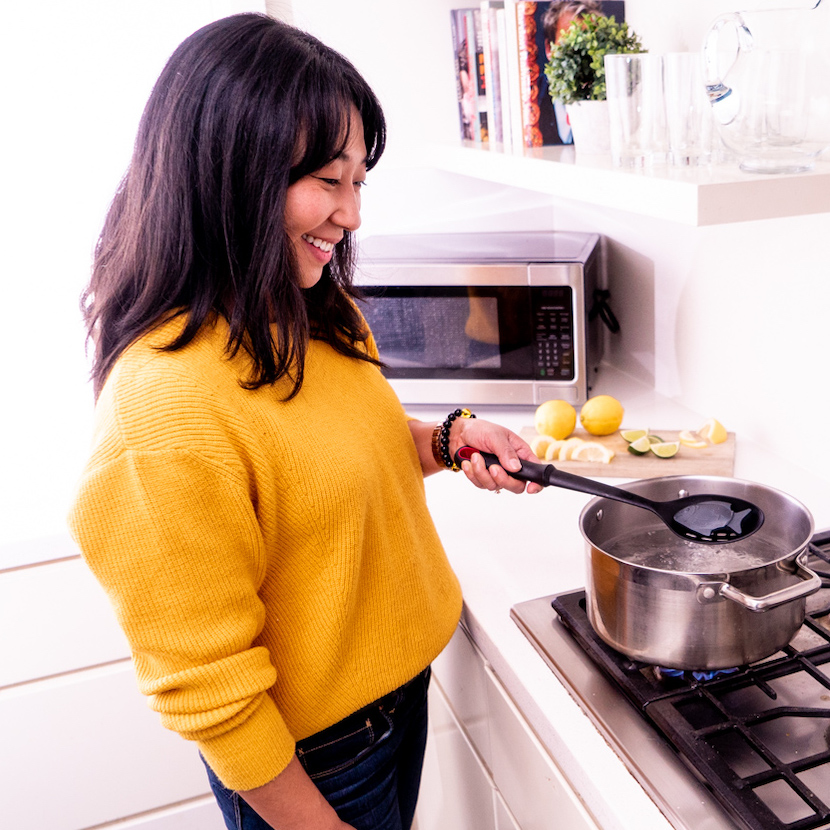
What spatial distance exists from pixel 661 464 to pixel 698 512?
0.51 m

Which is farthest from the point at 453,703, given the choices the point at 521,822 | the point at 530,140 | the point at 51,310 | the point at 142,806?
the point at 51,310

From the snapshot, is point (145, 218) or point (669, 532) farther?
point (669, 532)

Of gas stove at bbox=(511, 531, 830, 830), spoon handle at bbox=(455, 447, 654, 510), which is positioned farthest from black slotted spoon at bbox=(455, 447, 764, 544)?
gas stove at bbox=(511, 531, 830, 830)

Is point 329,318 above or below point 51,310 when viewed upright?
above

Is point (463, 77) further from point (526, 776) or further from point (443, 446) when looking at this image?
point (526, 776)

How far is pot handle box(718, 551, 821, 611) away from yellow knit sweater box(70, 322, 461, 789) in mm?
342

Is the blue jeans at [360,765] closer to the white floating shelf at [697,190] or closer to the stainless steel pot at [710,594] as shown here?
the stainless steel pot at [710,594]

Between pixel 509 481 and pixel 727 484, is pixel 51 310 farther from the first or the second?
pixel 727 484

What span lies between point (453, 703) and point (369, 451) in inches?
19.8

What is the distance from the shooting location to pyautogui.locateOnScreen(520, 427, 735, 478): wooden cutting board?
1.36 m

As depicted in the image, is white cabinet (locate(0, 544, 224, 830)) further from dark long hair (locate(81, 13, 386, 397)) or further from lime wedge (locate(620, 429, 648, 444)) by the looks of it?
lime wedge (locate(620, 429, 648, 444))

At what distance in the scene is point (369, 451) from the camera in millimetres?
895

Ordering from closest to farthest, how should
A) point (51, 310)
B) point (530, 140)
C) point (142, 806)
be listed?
point (530, 140) < point (142, 806) < point (51, 310)

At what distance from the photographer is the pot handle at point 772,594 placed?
72 cm
